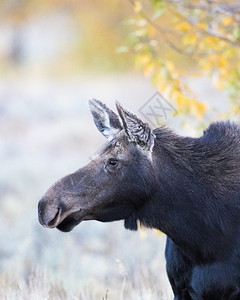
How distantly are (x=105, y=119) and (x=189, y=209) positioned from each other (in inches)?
29.1

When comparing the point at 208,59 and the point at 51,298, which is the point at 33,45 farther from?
the point at 51,298

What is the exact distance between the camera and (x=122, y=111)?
5055 mm

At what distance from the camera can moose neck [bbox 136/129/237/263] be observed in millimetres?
5434

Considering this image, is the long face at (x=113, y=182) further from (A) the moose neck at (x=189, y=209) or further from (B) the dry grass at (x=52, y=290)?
(B) the dry grass at (x=52, y=290)

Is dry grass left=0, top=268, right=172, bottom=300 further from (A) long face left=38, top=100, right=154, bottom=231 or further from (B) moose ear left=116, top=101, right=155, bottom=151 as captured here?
(B) moose ear left=116, top=101, right=155, bottom=151

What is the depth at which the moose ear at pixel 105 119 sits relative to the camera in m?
5.39

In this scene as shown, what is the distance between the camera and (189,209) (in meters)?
5.47

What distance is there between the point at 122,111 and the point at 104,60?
88.3ft

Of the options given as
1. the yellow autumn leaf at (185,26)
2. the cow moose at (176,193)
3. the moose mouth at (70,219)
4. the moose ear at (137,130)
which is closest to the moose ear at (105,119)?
the cow moose at (176,193)

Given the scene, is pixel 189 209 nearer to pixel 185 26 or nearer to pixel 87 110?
pixel 185 26

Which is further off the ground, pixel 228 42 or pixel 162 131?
pixel 228 42

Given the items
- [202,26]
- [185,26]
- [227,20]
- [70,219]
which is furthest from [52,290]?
[227,20]

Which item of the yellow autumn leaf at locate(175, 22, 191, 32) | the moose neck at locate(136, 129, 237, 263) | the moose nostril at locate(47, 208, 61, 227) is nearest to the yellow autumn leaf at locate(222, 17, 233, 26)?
the yellow autumn leaf at locate(175, 22, 191, 32)

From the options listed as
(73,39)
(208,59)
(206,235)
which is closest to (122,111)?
(206,235)
